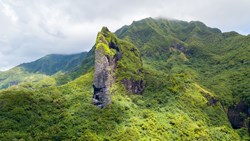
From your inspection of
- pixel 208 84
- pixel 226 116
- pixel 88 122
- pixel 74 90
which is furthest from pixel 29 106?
pixel 208 84

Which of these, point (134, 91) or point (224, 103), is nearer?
point (134, 91)

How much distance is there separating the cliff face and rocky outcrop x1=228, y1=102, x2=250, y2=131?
1934 inches

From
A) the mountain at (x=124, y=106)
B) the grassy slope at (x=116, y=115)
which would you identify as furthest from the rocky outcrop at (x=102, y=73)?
the grassy slope at (x=116, y=115)

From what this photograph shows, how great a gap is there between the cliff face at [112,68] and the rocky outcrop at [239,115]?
161 ft

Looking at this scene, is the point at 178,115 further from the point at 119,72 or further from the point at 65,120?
the point at 65,120

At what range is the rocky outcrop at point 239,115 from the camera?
515 ft

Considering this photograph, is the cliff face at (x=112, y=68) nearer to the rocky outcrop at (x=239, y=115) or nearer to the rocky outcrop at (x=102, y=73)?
the rocky outcrop at (x=102, y=73)

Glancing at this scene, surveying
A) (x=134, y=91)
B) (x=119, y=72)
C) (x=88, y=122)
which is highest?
(x=119, y=72)

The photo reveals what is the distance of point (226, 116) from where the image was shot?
15525 centimetres

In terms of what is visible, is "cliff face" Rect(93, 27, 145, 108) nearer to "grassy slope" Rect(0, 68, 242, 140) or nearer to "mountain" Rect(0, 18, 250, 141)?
"mountain" Rect(0, 18, 250, 141)

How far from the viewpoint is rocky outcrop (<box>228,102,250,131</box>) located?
157000mm

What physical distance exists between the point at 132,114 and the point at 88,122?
878 inches

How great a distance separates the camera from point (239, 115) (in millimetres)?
161000

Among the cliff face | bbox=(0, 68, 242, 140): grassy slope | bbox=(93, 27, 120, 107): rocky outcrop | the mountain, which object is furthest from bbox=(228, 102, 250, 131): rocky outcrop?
bbox=(93, 27, 120, 107): rocky outcrop
